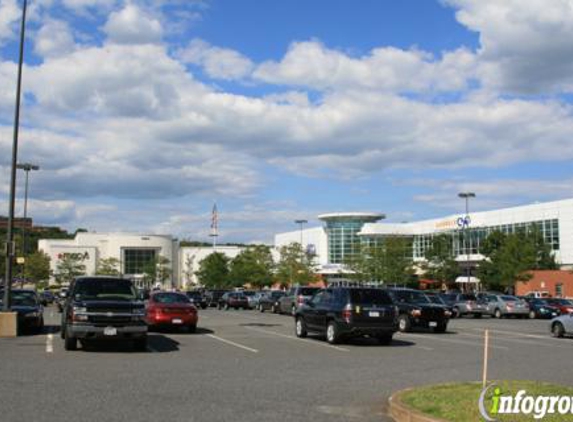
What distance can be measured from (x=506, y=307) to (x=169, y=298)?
2487cm

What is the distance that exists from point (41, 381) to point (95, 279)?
707 centimetres

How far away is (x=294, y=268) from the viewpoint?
94375 millimetres

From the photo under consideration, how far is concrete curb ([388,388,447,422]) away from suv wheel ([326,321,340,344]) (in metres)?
10.7

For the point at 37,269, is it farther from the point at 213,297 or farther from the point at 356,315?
the point at 356,315

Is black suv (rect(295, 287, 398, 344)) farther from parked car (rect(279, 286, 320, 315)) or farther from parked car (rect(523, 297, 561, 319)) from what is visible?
parked car (rect(523, 297, 561, 319))

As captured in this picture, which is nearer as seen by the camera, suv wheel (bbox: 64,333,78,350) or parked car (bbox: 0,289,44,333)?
suv wheel (bbox: 64,333,78,350)

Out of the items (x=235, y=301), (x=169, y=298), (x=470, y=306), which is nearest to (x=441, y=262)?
(x=235, y=301)

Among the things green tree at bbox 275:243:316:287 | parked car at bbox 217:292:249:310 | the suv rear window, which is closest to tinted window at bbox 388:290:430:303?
the suv rear window

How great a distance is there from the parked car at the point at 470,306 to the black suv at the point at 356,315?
23.5m

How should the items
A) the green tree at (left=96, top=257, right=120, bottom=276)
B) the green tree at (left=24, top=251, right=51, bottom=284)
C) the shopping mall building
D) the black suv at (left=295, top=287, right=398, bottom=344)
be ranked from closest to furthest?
the black suv at (left=295, top=287, right=398, bottom=344)
the shopping mall building
the green tree at (left=24, top=251, right=51, bottom=284)
the green tree at (left=96, top=257, right=120, bottom=276)

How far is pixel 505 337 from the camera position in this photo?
25672 mm

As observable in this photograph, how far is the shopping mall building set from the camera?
86.9 m

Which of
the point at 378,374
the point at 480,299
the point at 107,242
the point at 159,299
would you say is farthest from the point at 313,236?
Answer: the point at 378,374

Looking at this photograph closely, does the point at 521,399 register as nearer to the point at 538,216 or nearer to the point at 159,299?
the point at 159,299
